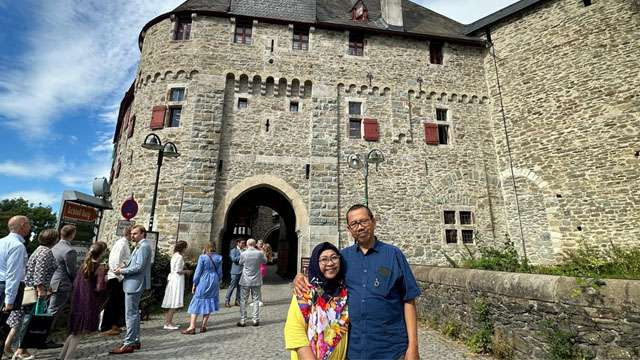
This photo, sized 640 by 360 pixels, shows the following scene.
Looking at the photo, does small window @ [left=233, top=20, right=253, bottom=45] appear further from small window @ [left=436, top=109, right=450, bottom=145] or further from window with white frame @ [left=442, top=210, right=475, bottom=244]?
window with white frame @ [left=442, top=210, right=475, bottom=244]

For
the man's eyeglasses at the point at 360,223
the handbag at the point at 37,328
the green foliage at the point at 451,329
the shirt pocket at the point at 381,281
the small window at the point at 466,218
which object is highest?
the small window at the point at 466,218

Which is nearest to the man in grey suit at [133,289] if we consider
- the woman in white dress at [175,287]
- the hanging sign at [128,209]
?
the woman in white dress at [175,287]

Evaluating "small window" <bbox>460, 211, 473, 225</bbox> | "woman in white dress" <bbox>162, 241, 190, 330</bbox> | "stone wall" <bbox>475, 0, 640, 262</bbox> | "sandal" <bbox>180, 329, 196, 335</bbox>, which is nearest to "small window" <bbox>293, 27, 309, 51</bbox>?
"stone wall" <bbox>475, 0, 640, 262</bbox>

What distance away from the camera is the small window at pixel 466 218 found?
1282cm

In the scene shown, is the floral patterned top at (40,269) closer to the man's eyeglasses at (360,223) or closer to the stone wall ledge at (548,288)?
the man's eyeglasses at (360,223)

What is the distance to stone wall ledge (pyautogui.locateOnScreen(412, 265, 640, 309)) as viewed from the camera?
320 centimetres

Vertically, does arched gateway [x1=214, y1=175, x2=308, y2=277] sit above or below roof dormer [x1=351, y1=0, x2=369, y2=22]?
below

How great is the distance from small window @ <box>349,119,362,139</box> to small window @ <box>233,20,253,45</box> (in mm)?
5366

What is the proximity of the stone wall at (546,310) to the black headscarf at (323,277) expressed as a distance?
3159 millimetres

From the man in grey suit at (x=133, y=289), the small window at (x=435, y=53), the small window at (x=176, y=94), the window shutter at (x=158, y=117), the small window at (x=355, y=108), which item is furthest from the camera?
the small window at (x=435, y=53)

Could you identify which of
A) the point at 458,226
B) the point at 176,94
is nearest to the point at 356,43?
the point at 176,94

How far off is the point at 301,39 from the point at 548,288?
12.6 metres

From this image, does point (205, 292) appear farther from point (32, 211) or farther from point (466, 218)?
point (32, 211)

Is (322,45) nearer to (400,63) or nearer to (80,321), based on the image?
(400,63)
